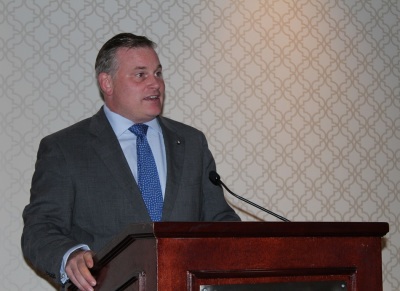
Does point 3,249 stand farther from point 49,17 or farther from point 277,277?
point 277,277

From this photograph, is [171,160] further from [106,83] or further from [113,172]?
[106,83]

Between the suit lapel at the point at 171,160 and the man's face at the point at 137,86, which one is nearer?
the suit lapel at the point at 171,160

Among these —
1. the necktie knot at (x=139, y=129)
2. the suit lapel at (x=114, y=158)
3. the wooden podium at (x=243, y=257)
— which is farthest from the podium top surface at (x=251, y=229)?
the necktie knot at (x=139, y=129)

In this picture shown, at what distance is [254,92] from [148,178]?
1.22 m

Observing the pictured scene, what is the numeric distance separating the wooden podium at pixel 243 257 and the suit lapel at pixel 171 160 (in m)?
0.57

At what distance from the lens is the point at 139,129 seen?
8.71ft

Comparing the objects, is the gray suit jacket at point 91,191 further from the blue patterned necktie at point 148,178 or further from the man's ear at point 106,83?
the man's ear at point 106,83

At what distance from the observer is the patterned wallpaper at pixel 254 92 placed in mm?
3203

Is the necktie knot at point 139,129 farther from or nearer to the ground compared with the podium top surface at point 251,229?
farther from the ground

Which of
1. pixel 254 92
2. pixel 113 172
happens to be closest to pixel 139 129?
pixel 113 172

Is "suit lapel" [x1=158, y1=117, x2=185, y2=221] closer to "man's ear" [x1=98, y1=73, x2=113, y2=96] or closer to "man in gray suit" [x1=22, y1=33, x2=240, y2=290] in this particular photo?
"man in gray suit" [x1=22, y1=33, x2=240, y2=290]

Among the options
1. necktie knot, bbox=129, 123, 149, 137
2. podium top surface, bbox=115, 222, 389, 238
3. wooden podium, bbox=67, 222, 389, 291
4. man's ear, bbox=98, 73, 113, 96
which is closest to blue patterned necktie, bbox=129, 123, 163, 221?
necktie knot, bbox=129, 123, 149, 137

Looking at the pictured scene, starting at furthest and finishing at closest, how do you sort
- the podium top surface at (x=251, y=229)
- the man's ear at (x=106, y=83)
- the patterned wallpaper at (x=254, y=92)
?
the patterned wallpaper at (x=254, y=92)
the man's ear at (x=106, y=83)
the podium top surface at (x=251, y=229)

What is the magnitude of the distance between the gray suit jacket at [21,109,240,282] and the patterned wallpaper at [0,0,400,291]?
27.9 inches
